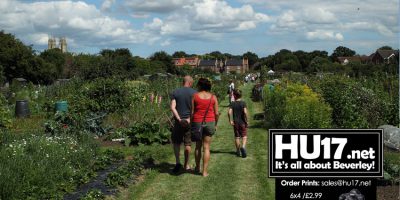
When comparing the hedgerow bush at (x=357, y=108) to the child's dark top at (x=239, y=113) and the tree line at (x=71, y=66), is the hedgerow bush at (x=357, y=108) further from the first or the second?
the tree line at (x=71, y=66)

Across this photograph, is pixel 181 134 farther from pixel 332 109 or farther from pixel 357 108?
pixel 357 108

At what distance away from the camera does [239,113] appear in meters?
11.1

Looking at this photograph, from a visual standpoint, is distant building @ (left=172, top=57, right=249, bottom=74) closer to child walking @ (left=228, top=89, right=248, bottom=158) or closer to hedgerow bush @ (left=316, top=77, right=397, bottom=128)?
hedgerow bush @ (left=316, top=77, right=397, bottom=128)

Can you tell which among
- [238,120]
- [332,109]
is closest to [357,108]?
[332,109]

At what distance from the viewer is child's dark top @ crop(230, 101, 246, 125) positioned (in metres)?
11.1

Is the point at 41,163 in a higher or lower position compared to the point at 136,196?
higher

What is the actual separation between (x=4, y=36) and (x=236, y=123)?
55627 mm

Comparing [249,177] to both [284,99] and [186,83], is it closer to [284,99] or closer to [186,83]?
[186,83]

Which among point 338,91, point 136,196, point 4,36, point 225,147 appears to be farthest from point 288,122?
point 4,36

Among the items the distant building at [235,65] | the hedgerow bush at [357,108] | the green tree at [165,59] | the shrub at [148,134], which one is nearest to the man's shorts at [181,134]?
the shrub at [148,134]

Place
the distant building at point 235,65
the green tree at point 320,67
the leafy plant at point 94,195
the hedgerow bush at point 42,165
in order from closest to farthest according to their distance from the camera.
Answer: the hedgerow bush at point 42,165 → the leafy plant at point 94,195 → the green tree at point 320,67 → the distant building at point 235,65

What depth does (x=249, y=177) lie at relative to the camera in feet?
28.9

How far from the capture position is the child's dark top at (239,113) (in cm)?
1106

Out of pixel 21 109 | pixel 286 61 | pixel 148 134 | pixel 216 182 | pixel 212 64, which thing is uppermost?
pixel 212 64
